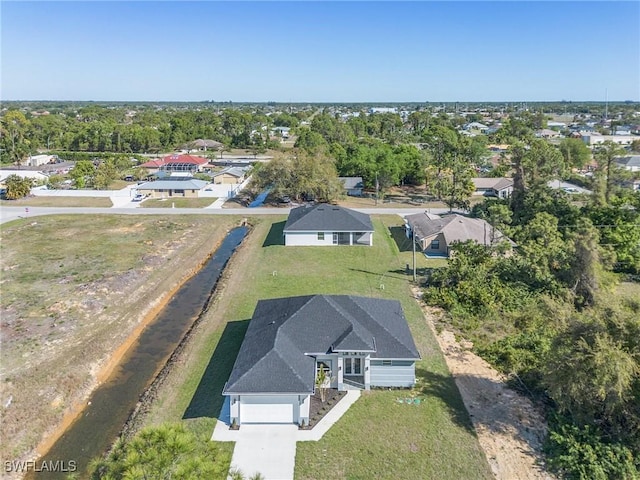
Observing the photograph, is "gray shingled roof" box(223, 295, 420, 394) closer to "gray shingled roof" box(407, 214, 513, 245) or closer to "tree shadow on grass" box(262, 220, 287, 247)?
"gray shingled roof" box(407, 214, 513, 245)

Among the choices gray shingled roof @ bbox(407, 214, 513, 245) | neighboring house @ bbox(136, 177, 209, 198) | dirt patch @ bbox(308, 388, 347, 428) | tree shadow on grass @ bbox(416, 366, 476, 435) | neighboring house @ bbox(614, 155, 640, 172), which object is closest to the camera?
tree shadow on grass @ bbox(416, 366, 476, 435)

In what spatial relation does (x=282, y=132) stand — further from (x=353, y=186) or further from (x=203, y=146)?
(x=353, y=186)

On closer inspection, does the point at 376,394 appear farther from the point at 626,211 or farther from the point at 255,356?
the point at 626,211

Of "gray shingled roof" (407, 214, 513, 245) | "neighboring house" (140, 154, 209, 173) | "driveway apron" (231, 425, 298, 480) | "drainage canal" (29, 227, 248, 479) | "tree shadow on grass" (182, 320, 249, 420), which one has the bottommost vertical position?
"drainage canal" (29, 227, 248, 479)

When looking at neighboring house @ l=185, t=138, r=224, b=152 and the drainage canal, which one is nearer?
the drainage canal

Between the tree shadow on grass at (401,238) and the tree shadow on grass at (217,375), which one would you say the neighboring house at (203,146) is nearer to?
the tree shadow on grass at (401,238)

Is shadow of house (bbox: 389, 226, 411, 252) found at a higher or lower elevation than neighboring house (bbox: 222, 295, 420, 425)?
lower

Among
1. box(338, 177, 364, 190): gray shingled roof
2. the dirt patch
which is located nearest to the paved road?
box(338, 177, 364, 190): gray shingled roof
